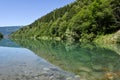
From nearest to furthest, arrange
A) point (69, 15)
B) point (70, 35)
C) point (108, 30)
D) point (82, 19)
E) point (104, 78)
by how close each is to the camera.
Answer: point (104, 78), point (108, 30), point (82, 19), point (70, 35), point (69, 15)

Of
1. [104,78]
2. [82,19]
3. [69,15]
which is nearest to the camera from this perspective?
[104,78]

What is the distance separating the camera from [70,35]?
93875 mm

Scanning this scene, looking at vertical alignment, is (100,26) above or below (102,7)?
below

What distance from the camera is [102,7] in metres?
79.9

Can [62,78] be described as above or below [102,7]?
below

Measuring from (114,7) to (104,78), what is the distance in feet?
206

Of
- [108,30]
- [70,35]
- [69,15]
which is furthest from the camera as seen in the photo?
[69,15]

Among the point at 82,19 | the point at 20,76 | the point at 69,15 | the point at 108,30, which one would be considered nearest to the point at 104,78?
the point at 20,76

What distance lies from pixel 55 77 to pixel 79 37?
7106 centimetres

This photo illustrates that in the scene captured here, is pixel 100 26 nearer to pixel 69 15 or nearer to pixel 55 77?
pixel 69 15

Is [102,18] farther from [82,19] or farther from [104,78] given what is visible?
[104,78]

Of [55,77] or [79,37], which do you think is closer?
[55,77]

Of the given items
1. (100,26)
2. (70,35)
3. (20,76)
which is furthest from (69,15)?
(20,76)

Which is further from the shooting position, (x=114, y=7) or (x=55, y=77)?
(x=114, y=7)
